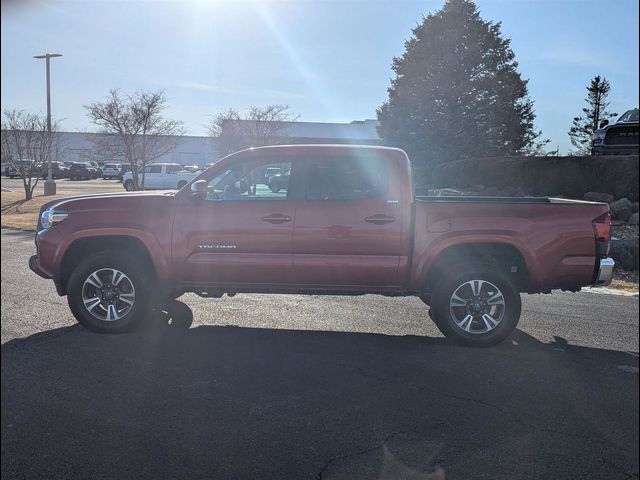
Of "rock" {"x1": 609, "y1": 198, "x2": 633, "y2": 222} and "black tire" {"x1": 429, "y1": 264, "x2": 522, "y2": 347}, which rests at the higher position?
"rock" {"x1": 609, "y1": 198, "x2": 633, "y2": 222}

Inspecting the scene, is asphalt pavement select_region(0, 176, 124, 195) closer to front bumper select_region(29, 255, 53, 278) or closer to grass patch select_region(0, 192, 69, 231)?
grass patch select_region(0, 192, 69, 231)

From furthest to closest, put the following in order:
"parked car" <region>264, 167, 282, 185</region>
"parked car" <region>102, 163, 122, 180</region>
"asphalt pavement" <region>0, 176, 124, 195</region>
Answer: "parked car" <region>102, 163, 122, 180</region>
"asphalt pavement" <region>0, 176, 124, 195</region>
"parked car" <region>264, 167, 282, 185</region>

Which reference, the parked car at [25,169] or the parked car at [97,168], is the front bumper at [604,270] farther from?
the parked car at [97,168]

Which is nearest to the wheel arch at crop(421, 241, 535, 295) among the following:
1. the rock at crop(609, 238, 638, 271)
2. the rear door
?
the rear door

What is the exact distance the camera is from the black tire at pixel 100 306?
4879mm

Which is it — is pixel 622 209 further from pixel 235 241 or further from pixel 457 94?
pixel 235 241

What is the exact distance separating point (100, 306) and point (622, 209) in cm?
1097

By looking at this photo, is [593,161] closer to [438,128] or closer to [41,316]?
[438,128]

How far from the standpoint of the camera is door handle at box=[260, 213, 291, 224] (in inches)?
195

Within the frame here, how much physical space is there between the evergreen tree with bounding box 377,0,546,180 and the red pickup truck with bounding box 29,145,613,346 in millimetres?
12801

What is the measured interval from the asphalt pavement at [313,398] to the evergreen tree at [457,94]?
13582 mm

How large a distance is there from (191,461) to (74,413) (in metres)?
0.95

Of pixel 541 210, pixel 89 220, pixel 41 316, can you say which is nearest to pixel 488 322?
pixel 541 210

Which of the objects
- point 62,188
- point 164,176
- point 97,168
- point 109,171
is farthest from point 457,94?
point 97,168
